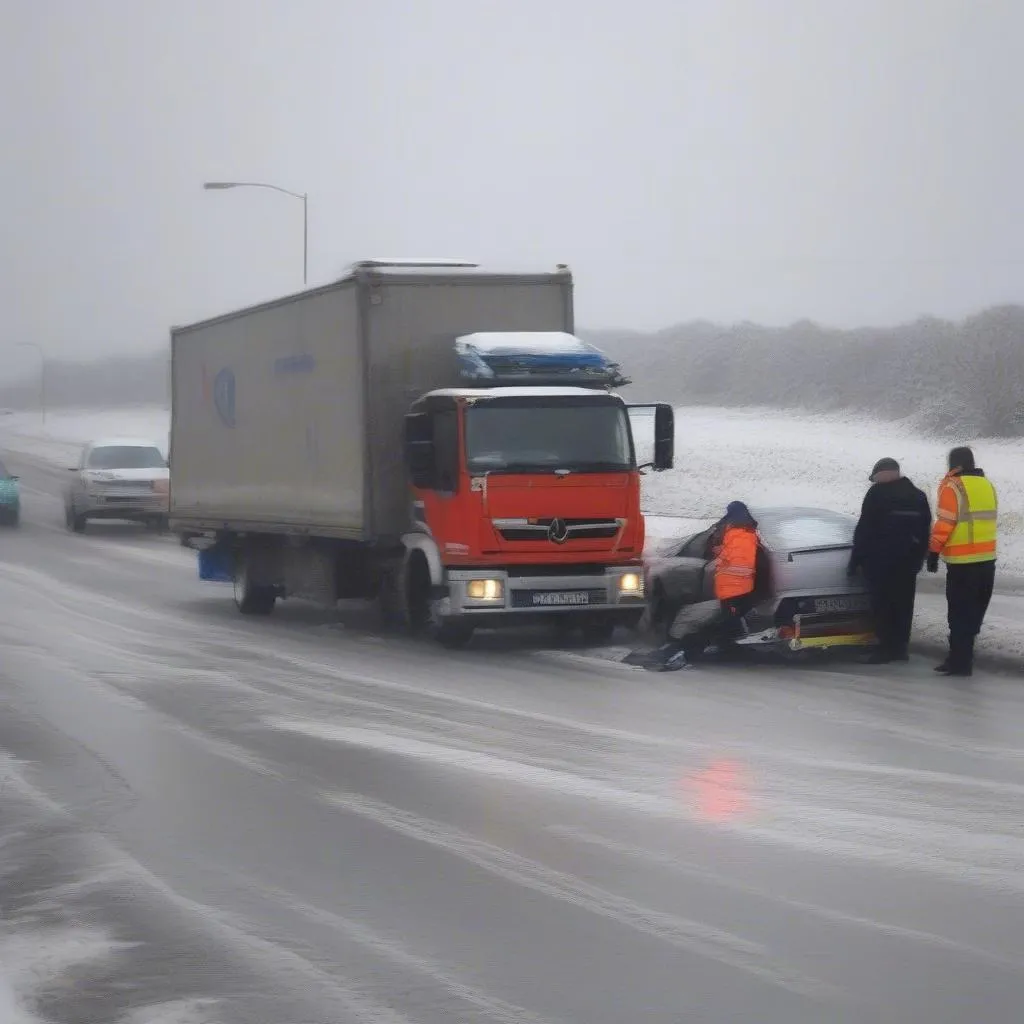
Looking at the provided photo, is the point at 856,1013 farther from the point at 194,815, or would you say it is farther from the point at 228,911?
the point at 194,815

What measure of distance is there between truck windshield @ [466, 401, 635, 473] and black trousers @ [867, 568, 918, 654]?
2672 millimetres

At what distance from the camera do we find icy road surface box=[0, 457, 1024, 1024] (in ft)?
18.8

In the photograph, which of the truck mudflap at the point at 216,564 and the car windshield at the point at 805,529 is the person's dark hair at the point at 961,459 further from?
the truck mudflap at the point at 216,564

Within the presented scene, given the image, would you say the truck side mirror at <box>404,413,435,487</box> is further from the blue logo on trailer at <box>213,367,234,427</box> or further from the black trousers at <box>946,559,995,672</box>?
the blue logo on trailer at <box>213,367,234,427</box>

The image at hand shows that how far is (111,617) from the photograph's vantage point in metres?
19.7

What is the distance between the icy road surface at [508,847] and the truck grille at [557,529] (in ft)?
5.94

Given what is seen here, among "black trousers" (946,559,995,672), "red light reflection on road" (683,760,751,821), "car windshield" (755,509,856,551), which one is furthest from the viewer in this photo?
"car windshield" (755,509,856,551)

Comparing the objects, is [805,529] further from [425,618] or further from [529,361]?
[425,618]

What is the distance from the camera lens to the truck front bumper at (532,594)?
16.3 m

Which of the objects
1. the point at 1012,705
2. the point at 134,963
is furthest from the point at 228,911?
the point at 1012,705

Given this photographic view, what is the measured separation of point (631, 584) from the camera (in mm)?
16656

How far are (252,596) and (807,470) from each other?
29.9 m

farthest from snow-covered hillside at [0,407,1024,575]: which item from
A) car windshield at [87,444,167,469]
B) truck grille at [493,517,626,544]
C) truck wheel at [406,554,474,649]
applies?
car windshield at [87,444,167,469]

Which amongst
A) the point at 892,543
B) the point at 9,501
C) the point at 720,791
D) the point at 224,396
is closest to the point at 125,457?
the point at 9,501
